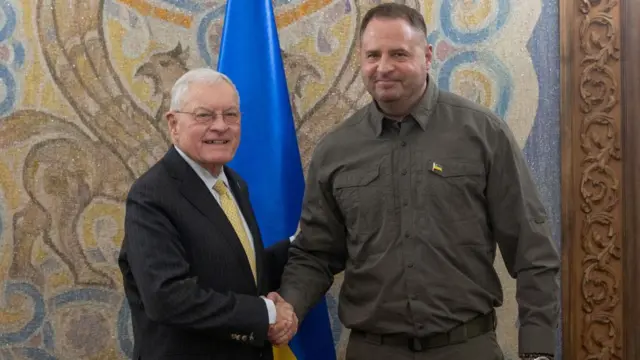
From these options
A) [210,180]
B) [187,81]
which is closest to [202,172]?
[210,180]

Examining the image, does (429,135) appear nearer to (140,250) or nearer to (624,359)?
(140,250)

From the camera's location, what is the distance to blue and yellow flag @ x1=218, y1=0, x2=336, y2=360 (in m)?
2.33

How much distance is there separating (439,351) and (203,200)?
764mm

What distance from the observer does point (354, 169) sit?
6.61ft

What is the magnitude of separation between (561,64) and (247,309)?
1629 millimetres

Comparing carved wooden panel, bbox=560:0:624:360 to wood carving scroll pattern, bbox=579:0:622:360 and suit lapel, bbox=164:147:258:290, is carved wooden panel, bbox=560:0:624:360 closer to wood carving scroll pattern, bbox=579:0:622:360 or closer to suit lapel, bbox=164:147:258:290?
wood carving scroll pattern, bbox=579:0:622:360

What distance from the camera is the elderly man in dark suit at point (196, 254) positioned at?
1690 millimetres

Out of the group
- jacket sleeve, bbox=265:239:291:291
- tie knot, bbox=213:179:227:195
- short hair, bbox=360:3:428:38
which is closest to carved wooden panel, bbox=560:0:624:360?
short hair, bbox=360:3:428:38

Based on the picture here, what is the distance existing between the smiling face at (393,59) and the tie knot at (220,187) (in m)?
0.51

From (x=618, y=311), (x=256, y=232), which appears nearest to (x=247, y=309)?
(x=256, y=232)

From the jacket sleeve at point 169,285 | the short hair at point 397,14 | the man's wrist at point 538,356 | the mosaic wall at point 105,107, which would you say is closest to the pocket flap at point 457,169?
the short hair at point 397,14

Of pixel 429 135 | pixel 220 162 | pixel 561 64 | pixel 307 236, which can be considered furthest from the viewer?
pixel 561 64

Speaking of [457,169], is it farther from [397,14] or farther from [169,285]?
[169,285]

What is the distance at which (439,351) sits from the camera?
1876 millimetres
